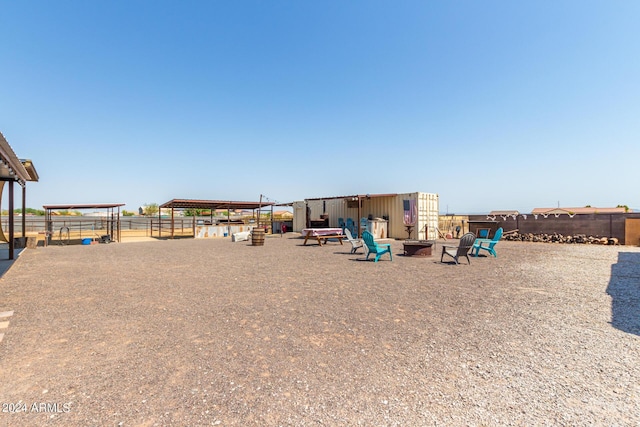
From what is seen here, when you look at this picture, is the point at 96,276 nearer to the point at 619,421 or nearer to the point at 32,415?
the point at 32,415

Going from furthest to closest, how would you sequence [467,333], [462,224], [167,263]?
[462,224] < [167,263] < [467,333]

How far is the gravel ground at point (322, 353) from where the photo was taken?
2.24 meters

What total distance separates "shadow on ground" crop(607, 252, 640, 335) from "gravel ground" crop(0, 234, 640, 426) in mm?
38

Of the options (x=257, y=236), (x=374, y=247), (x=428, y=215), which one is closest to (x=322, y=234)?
(x=257, y=236)

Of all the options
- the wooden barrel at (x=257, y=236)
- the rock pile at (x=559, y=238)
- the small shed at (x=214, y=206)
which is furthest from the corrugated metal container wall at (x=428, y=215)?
the small shed at (x=214, y=206)

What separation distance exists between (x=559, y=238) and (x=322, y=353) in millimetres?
18039

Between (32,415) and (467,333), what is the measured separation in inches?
158

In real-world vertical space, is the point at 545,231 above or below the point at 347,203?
below

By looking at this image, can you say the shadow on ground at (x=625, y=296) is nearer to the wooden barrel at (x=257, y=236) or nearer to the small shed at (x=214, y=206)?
the wooden barrel at (x=257, y=236)

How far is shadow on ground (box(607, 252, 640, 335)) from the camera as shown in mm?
3975

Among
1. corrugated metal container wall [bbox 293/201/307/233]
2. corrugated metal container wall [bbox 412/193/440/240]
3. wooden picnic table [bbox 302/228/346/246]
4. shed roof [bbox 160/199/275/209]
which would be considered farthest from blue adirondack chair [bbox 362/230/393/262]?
corrugated metal container wall [bbox 293/201/307/233]

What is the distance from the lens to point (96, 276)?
24.0ft

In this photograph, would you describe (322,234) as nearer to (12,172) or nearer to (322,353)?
(12,172)

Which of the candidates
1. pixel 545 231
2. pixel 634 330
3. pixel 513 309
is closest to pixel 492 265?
pixel 513 309
